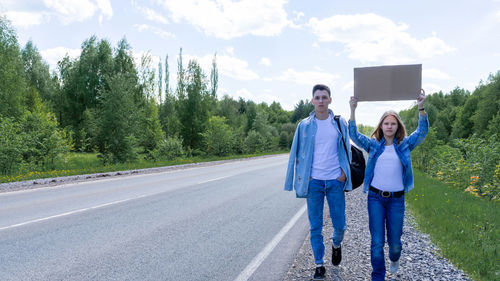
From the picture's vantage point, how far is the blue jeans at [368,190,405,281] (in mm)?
3477

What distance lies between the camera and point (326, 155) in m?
3.79

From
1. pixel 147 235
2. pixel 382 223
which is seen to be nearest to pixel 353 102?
pixel 382 223

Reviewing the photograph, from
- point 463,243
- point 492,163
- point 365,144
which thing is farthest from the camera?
point 492,163

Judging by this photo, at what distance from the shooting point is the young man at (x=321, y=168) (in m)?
3.78

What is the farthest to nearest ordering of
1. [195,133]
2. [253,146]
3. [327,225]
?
[253,146] → [195,133] → [327,225]

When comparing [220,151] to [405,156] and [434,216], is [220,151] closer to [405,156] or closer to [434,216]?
[434,216]

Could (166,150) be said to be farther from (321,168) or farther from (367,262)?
(321,168)

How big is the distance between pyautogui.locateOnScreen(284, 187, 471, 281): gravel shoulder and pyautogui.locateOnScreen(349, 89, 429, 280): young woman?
35 centimetres

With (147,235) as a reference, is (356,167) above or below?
above

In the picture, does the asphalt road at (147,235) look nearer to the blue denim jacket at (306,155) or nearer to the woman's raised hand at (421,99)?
the blue denim jacket at (306,155)

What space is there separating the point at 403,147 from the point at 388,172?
1.08ft

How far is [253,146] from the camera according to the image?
147 ft

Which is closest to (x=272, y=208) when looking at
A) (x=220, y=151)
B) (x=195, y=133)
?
(x=220, y=151)

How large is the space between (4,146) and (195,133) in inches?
1035
